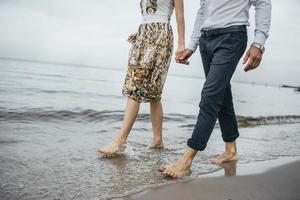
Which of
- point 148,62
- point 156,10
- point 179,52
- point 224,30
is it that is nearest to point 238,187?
point 224,30

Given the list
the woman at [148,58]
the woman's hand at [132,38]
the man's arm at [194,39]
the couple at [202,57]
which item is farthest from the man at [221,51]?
the woman's hand at [132,38]

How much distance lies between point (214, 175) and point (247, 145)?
2.01 meters

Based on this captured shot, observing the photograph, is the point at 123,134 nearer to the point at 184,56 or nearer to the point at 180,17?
the point at 184,56

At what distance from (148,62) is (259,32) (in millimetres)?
1188

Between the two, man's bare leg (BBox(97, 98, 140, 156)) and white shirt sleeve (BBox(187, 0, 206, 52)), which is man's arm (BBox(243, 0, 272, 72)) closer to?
white shirt sleeve (BBox(187, 0, 206, 52))

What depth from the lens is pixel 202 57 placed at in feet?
10.2

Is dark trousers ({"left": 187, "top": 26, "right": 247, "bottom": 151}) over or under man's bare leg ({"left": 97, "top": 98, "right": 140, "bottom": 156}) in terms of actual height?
over

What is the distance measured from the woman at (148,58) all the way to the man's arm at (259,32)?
84 centimetres

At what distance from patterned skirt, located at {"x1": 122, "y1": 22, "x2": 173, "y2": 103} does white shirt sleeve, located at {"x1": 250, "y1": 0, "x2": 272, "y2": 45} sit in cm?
106

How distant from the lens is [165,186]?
2410mm

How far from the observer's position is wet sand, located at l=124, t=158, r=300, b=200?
2.24 metres

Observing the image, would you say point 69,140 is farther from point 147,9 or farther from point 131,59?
point 147,9

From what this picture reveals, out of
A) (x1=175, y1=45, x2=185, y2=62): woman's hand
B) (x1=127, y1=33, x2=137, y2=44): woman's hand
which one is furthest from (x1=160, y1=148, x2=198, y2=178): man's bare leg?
(x1=127, y1=33, x2=137, y2=44): woman's hand

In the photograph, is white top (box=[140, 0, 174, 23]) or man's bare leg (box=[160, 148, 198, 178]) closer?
man's bare leg (box=[160, 148, 198, 178])
